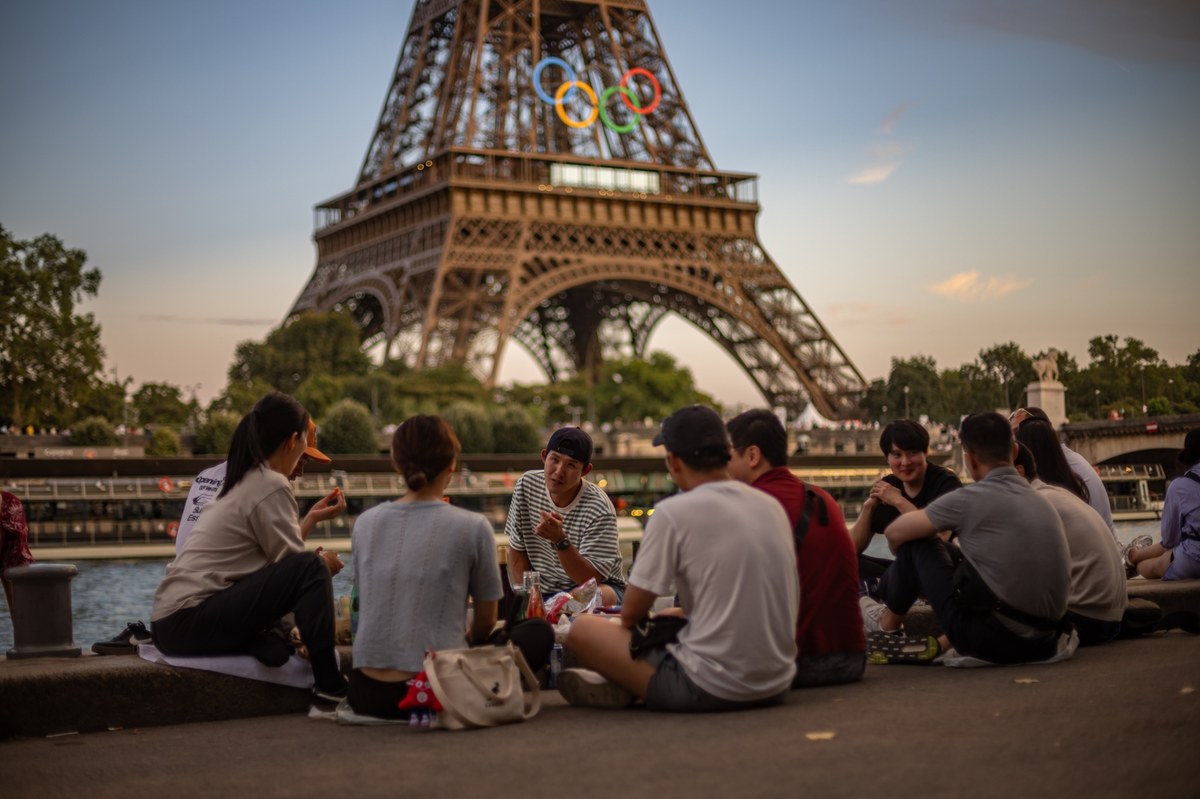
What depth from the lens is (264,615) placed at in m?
6.31

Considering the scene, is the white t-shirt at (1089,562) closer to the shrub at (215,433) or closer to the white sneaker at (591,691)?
the white sneaker at (591,691)

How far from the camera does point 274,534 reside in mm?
6312

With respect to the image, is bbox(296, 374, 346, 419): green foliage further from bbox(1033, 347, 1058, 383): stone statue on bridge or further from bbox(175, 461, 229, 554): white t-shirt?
bbox(175, 461, 229, 554): white t-shirt

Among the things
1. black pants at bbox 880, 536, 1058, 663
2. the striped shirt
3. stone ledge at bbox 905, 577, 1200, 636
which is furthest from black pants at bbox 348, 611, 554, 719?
stone ledge at bbox 905, 577, 1200, 636

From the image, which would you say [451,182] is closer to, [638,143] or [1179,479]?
[638,143]

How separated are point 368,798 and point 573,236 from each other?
50783 millimetres

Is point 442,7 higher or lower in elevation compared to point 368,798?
higher

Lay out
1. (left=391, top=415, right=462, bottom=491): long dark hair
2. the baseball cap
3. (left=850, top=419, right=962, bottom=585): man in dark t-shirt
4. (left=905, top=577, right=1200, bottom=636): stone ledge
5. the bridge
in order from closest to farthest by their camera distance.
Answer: (left=391, top=415, right=462, bottom=491): long dark hair
the baseball cap
(left=850, top=419, right=962, bottom=585): man in dark t-shirt
(left=905, top=577, right=1200, bottom=636): stone ledge
the bridge

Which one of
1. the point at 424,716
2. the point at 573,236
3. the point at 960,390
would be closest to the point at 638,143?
the point at 573,236

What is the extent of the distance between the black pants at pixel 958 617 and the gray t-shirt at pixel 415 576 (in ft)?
7.04

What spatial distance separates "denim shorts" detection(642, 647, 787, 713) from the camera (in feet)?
19.7

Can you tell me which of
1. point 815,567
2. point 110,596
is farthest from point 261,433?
point 110,596

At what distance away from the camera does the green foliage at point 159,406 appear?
74.1m

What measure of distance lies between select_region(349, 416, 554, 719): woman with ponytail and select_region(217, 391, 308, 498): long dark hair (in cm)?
58
